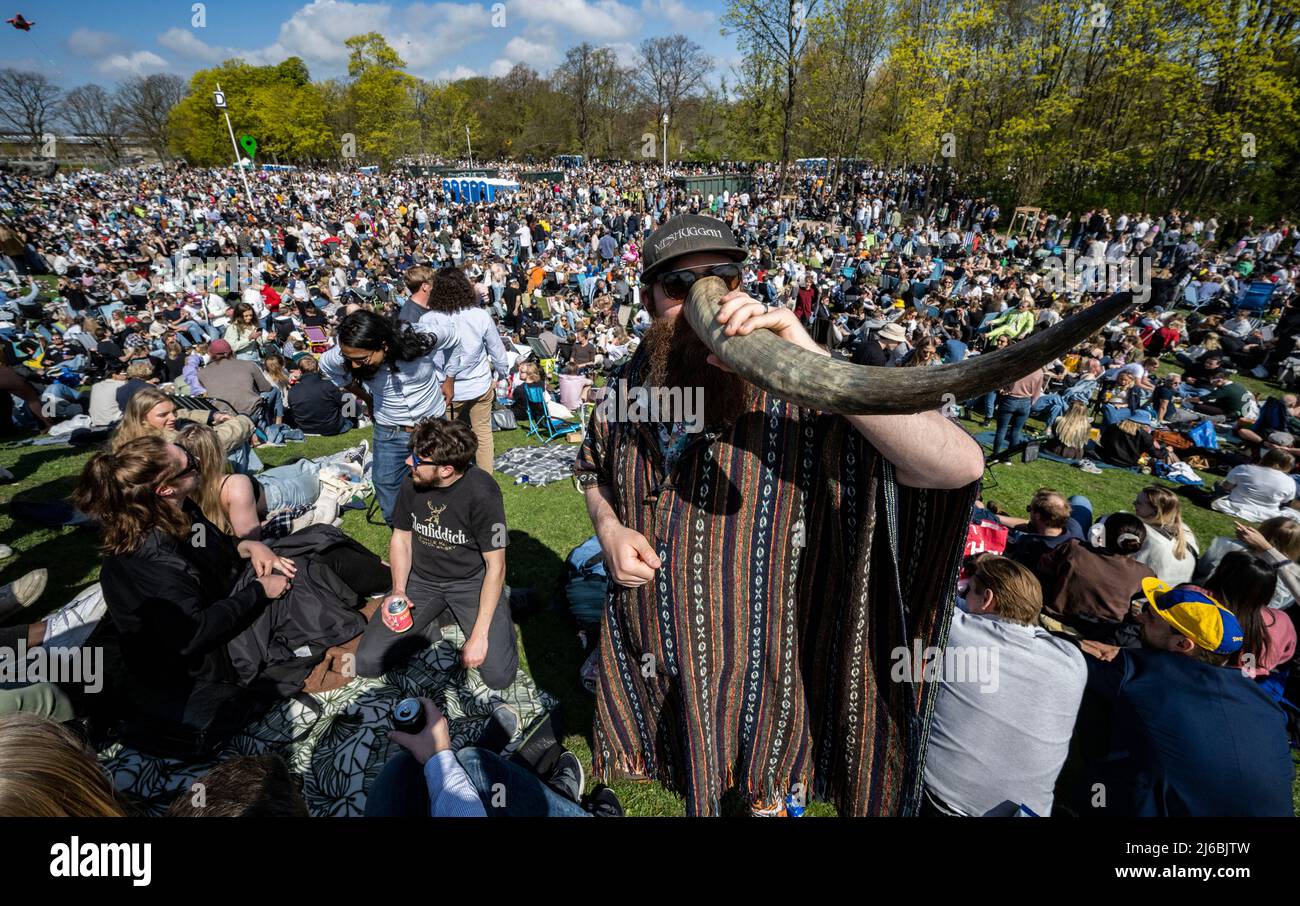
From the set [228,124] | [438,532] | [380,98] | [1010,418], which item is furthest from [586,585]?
[380,98]

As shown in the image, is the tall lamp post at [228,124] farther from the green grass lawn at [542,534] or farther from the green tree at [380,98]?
the green tree at [380,98]

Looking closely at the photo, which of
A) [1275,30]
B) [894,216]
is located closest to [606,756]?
[894,216]

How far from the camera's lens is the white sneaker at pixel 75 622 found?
13.8 ft

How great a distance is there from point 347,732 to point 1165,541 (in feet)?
22.6

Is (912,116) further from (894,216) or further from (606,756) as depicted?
(606,756)

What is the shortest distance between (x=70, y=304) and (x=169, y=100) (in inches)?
3624

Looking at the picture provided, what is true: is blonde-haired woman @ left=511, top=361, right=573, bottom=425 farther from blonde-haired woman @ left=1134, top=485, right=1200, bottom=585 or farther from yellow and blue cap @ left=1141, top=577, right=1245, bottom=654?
yellow and blue cap @ left=1141, top=577, right=1245, bottom=654

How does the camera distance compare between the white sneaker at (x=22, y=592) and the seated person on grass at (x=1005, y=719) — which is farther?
the white sneaker at (x=22, y=592)

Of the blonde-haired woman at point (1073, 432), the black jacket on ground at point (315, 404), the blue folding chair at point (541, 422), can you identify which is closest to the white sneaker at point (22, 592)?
the black jacket on ground at point (315, 404)

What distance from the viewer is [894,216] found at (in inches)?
1185

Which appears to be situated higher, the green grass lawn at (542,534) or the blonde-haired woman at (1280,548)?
the blonde-haired woman at (1280,548)

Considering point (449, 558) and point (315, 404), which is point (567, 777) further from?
point (315, 404)

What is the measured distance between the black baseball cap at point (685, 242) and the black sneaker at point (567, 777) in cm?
283

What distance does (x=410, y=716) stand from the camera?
7.35ft
